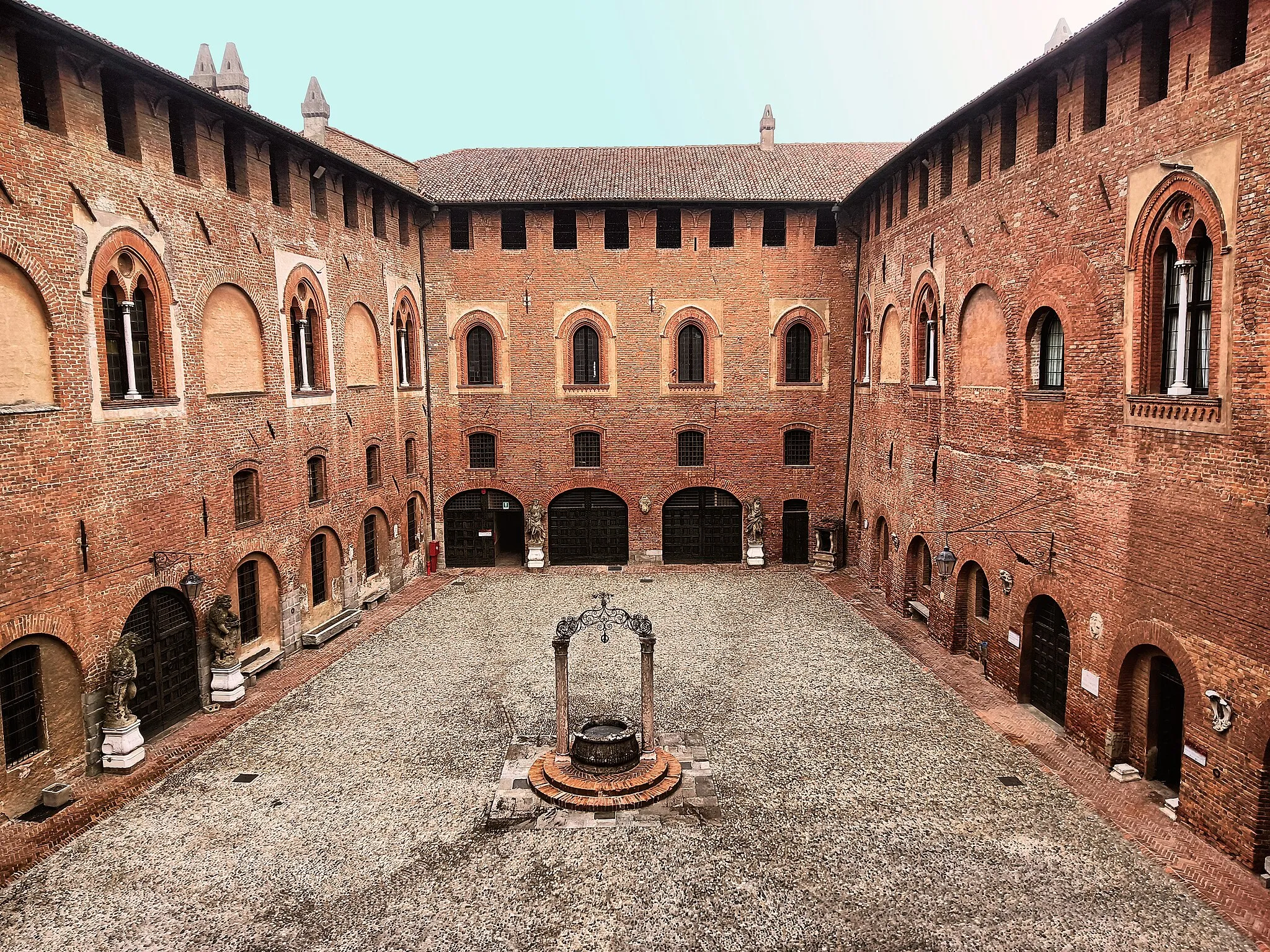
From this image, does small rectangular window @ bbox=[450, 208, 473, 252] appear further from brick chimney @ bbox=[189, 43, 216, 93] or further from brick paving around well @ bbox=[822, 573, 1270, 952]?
brick paving around well @ bbox=[822, 573, 1270, 952]

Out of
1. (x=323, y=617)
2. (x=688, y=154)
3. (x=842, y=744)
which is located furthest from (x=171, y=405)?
(x=688, y=154)

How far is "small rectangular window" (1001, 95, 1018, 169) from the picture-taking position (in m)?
15.2

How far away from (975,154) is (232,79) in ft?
60.2

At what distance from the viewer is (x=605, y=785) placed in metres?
11.9

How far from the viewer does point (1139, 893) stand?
9.51m

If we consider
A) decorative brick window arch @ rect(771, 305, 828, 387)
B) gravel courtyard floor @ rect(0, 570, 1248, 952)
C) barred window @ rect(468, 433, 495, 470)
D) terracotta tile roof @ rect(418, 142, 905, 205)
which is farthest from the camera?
barred window @ rect(468, 433, 495, 470)

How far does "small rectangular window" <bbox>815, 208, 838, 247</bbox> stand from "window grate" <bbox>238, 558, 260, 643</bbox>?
18.8 meters

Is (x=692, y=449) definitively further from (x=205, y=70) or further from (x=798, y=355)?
(x=205, y=70)

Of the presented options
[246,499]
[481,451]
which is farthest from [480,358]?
[246,499]

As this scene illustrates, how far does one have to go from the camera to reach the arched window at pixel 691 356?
2673 centimetres

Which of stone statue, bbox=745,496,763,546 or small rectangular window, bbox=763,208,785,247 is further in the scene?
stone statue, bbox=745,496,763,546

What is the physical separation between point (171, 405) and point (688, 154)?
2037cm

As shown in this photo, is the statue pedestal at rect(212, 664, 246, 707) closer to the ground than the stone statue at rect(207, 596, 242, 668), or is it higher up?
closer to the ground

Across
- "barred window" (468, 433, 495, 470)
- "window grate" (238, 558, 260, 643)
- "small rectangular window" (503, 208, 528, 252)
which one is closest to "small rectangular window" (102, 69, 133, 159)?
"window grate" (238, 558, 260, 643)
